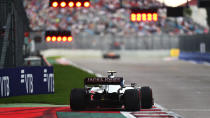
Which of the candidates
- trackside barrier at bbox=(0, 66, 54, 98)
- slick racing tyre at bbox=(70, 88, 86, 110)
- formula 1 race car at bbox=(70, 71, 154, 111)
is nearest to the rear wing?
formula 1 race car at bbox=(70, 71, 154, 111)

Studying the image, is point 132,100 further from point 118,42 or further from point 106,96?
point 118,42

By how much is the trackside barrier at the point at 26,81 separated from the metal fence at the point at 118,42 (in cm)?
7477

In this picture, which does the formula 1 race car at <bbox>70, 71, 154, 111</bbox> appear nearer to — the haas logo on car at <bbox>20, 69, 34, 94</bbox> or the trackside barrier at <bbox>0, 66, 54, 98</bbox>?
the trackside barrier at <bbox>0, 66, 54, 98</bbox>

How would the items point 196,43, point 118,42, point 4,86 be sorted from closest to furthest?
point 4,86
point 196,43
point 118,42

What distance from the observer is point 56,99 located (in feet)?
66.2

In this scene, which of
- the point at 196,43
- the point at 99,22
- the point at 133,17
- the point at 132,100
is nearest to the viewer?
the point at 132,100

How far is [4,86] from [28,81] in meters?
1.33

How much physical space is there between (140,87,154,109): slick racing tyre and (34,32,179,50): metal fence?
80592mm

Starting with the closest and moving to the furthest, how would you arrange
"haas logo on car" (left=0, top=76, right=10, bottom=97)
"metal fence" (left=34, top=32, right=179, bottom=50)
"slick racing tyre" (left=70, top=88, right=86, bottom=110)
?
1. "slick racing tyre" (left=70, top=88, right=86, bottom=110)
2. "haas logo on car" (left=0, top=76, right=10, bottom=97)
3. "metal fence" (left=34, top=32, right=179, bottom=50)

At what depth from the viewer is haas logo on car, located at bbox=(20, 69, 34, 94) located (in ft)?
70.3

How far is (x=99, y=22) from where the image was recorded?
10525 cm

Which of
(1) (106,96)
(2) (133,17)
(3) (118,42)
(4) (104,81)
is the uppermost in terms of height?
(2) (133,17)

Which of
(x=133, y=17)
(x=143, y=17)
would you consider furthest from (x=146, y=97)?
(x=143, y=17)

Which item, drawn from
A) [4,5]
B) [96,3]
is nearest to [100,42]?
[96,3]
